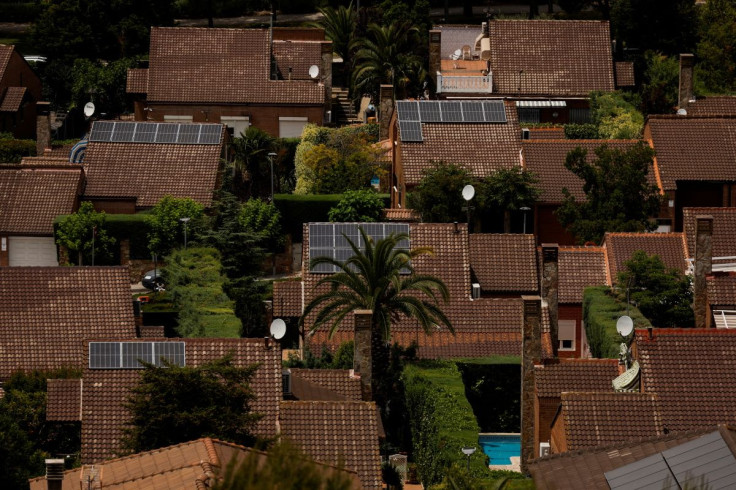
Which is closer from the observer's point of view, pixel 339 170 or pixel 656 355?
pixel 656 355

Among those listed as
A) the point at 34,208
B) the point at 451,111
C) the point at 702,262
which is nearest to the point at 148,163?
the point at 34,208

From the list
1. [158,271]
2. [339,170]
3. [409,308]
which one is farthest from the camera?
[339,170]

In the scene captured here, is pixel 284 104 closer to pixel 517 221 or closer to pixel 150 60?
pixel 150 60

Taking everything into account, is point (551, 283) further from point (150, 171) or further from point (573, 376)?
point (150, 171)

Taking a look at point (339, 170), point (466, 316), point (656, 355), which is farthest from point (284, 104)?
point (656, 355)

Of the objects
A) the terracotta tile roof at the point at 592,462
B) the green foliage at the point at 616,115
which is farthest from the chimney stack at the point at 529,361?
the green foliage at the point at 616,115

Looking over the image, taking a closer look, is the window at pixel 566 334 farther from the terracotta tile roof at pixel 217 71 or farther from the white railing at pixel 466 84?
the terracotta tile roof at pixel 217 71
